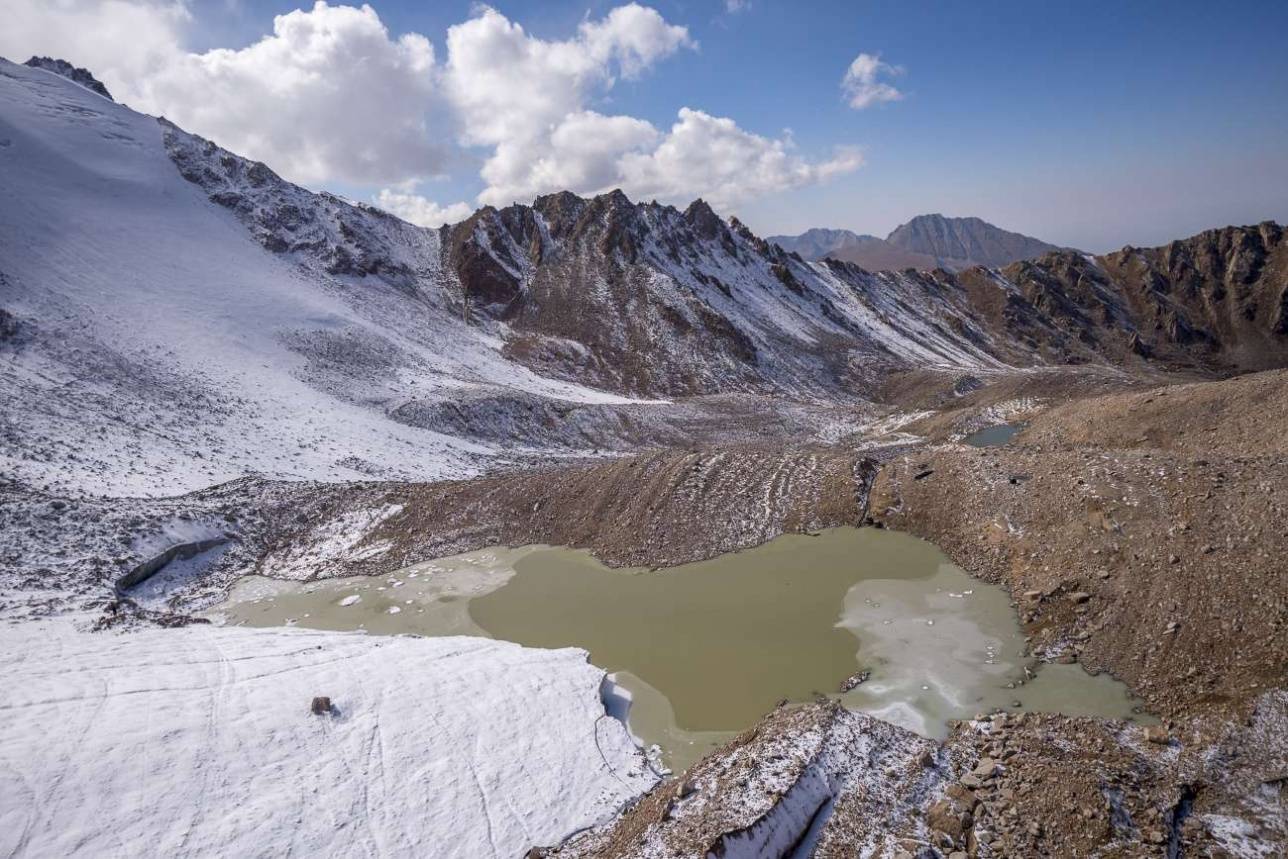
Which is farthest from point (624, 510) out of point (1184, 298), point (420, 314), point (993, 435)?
point (1184, 298)

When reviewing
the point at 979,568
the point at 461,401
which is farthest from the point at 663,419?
the point at 979,568

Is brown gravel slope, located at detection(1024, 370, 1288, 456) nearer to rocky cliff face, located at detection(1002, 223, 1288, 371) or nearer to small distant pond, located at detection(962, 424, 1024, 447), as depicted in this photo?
small distant pond, located at detection(962, 424, 1024, 447)

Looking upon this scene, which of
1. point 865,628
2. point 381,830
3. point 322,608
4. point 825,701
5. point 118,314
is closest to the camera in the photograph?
point 381,830

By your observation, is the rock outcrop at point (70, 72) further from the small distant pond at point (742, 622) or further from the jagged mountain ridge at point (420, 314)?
the small distant pond at point (742, 622)

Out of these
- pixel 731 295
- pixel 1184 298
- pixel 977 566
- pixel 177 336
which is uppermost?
pixel 1184 298

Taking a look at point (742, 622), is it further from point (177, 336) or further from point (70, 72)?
point (70, 72)

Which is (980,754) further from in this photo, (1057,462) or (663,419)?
(663,419)
